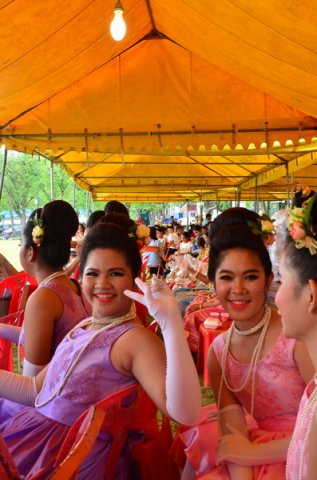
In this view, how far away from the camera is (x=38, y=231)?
256cm

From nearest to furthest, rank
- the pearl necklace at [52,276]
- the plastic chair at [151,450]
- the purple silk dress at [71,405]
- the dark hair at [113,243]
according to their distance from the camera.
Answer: the purple silk dress at [71,405], the plastic chair at [151,450], the dark hair at [113,243], the pearl necklace at [52,276]

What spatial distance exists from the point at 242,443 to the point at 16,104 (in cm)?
458

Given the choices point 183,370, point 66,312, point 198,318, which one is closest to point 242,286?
point 183,370

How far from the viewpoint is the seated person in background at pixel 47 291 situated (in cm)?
231

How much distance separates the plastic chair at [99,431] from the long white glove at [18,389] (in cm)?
42

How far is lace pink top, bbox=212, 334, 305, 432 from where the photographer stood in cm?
176

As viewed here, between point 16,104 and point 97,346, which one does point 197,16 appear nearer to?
point 16,104

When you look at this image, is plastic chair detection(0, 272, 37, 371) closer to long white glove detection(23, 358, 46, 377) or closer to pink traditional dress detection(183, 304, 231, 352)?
long white glove detection(23, 358, 46, 377)

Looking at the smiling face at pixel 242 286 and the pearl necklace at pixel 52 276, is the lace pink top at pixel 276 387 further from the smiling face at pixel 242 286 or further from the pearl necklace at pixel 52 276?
the pearl necklace at pixel 52 276

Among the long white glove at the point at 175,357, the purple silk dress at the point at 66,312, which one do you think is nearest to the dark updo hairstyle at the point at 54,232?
the purple silk dress at the point at 66,312

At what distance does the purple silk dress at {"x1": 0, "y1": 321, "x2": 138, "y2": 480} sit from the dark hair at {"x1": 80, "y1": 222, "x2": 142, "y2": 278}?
286 millimetres

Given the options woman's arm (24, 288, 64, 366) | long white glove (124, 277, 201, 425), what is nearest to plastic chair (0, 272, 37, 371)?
woman's arm (24, 288, 64, 366)

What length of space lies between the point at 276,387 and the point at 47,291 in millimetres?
1182

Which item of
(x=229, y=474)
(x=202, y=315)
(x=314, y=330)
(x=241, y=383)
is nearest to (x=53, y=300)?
(x=241, y=383)
